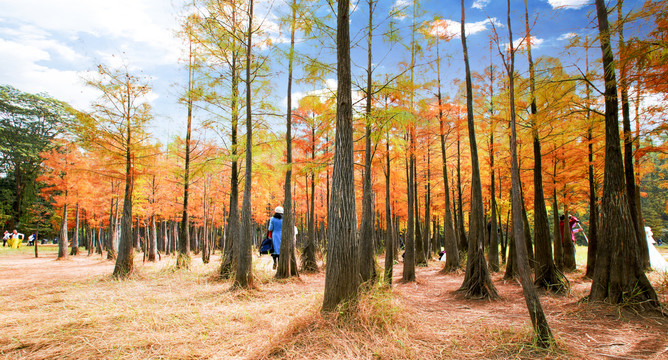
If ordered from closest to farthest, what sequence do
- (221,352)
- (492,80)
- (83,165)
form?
(221,352) < (492,80) < (83,165)

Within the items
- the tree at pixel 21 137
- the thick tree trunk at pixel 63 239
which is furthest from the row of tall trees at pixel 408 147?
the tree at pixel 21 137

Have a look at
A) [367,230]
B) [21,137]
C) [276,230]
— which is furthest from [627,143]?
[21,137]

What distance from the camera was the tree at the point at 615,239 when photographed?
479 centimetres

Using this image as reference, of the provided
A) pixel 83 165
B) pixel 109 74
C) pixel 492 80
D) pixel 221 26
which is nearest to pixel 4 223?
pixel 83 165

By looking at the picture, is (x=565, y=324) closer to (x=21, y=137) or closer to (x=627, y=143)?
(x=627, y=143)

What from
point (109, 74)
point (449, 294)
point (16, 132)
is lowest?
point (449, 294)

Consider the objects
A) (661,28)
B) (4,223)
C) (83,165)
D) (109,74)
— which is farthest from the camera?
(4,223)

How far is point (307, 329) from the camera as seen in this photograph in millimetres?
3682

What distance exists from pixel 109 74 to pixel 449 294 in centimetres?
1161

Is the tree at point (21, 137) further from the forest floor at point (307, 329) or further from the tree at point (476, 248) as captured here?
the tree at point (476, 248)

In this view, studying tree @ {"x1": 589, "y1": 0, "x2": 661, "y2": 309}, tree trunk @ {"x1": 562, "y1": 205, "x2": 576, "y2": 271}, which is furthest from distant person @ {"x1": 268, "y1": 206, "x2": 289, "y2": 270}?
tree trunk @ {"x1": 562, "y1": 205, "x2": 576, "y2": 271}

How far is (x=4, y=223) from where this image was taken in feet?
115

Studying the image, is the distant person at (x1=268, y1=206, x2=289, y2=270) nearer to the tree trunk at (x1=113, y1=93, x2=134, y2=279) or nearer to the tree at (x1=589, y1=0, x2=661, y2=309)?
the tree trunk at (x1=113, y1=93, x2=134, y2=279)

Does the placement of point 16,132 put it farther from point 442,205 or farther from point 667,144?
point 667,144
